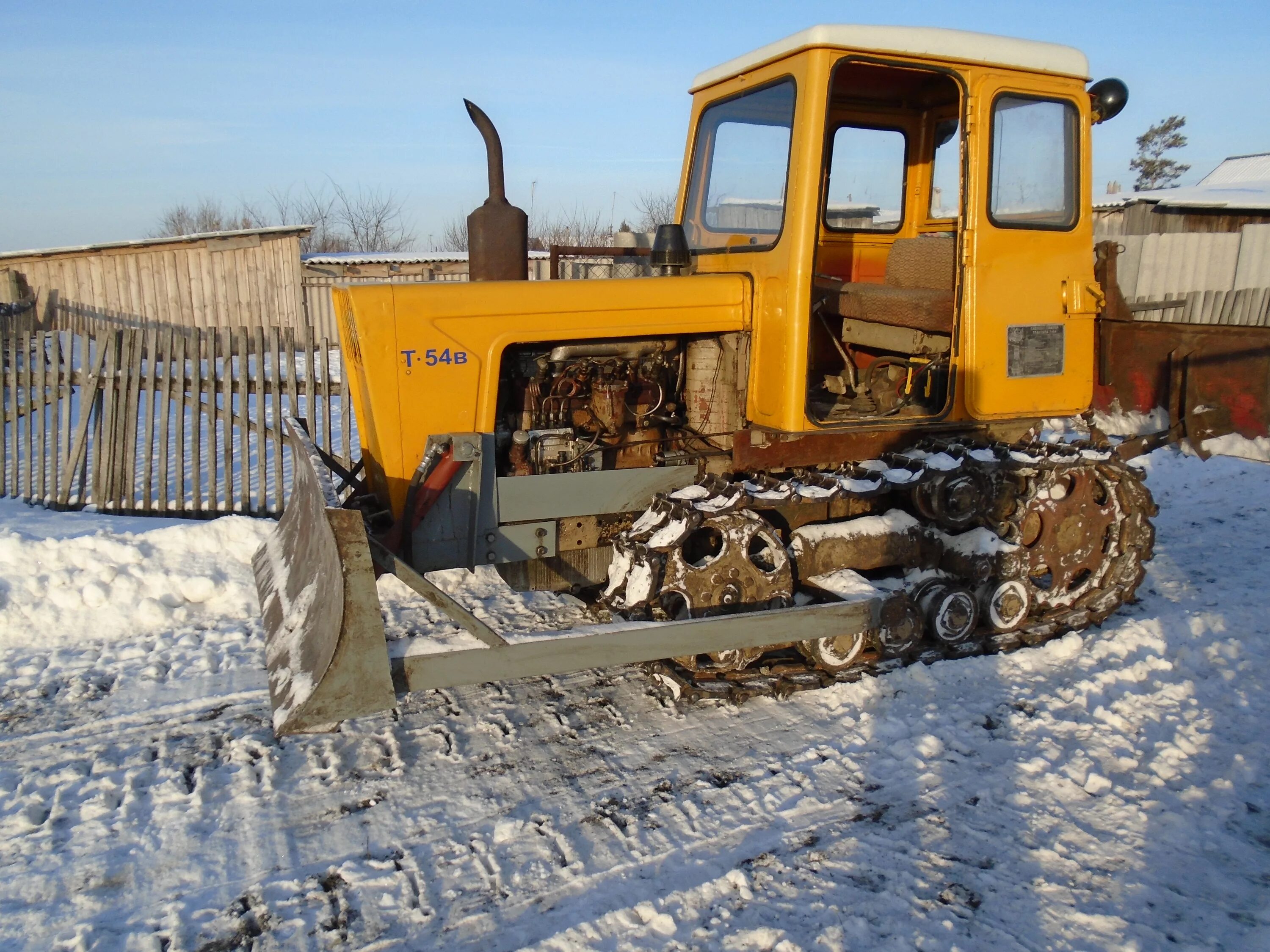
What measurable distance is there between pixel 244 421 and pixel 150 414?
0.91 m

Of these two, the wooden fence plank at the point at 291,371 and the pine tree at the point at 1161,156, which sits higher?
the pine tree at the point at 1161,156

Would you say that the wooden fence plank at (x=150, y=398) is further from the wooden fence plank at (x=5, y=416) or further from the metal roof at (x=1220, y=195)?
the metal roof at (x=1220, y=195)

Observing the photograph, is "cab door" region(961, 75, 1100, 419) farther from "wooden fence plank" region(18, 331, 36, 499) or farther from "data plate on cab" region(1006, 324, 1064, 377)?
"wooden fence plank" region(18, 331, 36, 499)

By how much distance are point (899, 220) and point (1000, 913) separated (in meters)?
4.05

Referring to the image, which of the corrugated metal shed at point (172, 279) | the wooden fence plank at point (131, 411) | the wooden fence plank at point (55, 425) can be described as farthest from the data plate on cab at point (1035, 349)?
the corrugated metal shed at point (172, 279)

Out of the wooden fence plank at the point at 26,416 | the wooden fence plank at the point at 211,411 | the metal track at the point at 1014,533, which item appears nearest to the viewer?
the metal track at the point at 1014,533

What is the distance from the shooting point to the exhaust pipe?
4379 mm

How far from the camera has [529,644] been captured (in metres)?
3.65

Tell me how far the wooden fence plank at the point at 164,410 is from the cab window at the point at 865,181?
5916mm

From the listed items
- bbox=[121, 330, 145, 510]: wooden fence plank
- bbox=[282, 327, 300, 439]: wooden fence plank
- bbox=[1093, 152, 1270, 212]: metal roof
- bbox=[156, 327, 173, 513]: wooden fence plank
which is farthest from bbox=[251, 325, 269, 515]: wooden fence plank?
bbox=[1093, 152, 1270, 212]: metal roof

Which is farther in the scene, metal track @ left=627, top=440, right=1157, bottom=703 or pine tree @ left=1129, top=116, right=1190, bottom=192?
pine tree @ left=1129, top=116, right=1190, bottom=192

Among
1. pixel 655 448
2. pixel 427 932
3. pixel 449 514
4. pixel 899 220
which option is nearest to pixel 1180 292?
pixel 899 220

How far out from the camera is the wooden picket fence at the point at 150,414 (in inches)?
315

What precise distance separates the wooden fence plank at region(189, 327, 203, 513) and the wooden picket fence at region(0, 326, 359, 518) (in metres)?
0.01
